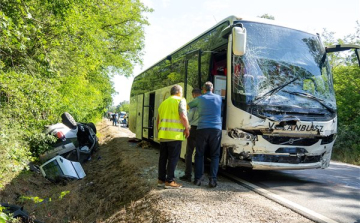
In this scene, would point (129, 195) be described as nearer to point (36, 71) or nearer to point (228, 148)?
point (228, 148)

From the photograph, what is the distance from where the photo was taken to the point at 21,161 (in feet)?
23.3

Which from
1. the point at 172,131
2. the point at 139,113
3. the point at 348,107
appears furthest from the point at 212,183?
the point at 348,107

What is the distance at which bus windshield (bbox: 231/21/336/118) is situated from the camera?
17.4 feet

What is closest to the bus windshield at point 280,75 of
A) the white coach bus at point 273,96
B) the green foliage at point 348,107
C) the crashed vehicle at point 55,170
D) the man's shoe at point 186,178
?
the white coach bus at point 273,96

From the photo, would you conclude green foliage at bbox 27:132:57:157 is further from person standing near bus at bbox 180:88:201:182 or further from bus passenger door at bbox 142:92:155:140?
person standing near bus at bbox 180:88:201:182

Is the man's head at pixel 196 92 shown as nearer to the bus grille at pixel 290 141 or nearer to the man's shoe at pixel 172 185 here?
the bus grille at pixel 290 141

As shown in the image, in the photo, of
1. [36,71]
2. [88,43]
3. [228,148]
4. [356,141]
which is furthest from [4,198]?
[356,141]

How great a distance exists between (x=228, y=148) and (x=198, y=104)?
1.08 meters

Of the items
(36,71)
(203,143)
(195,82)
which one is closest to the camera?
(203,143)

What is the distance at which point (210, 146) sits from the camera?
518cm

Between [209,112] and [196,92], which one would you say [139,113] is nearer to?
[196,92]

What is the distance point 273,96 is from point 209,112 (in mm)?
1306

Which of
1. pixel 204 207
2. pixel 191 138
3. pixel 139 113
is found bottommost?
pixel 204 207

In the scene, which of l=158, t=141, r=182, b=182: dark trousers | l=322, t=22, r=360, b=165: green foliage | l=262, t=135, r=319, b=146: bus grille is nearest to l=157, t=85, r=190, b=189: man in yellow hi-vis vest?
l=158, t=141, r=182, b=182: dark trousers
